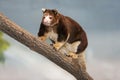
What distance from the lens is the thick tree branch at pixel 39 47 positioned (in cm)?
315

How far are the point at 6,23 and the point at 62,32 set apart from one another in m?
0.48

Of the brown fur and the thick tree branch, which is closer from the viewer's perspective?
the thick tree branch

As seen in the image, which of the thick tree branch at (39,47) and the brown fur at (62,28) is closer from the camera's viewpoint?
the thick tree branch at (39,47)

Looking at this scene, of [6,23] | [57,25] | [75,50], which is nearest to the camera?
[6,23]

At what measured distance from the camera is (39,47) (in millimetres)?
3348

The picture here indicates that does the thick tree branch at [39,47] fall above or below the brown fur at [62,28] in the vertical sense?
below

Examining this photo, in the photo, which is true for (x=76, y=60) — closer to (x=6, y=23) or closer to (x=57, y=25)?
(x=57, y=25)

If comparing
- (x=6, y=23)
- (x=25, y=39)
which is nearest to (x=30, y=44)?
(x=25, y=39)

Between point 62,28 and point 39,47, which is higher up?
point 62,28

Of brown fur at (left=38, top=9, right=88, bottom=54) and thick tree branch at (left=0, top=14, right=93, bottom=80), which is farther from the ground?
brown fur at (left=38, top=9, right=88, bottom=54)

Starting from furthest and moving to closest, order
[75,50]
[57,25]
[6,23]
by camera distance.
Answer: [75,50], [57,25], [6,23]

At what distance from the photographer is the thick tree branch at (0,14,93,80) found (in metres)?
3.15

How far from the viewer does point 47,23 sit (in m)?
3.25

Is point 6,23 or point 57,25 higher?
point 57,25
